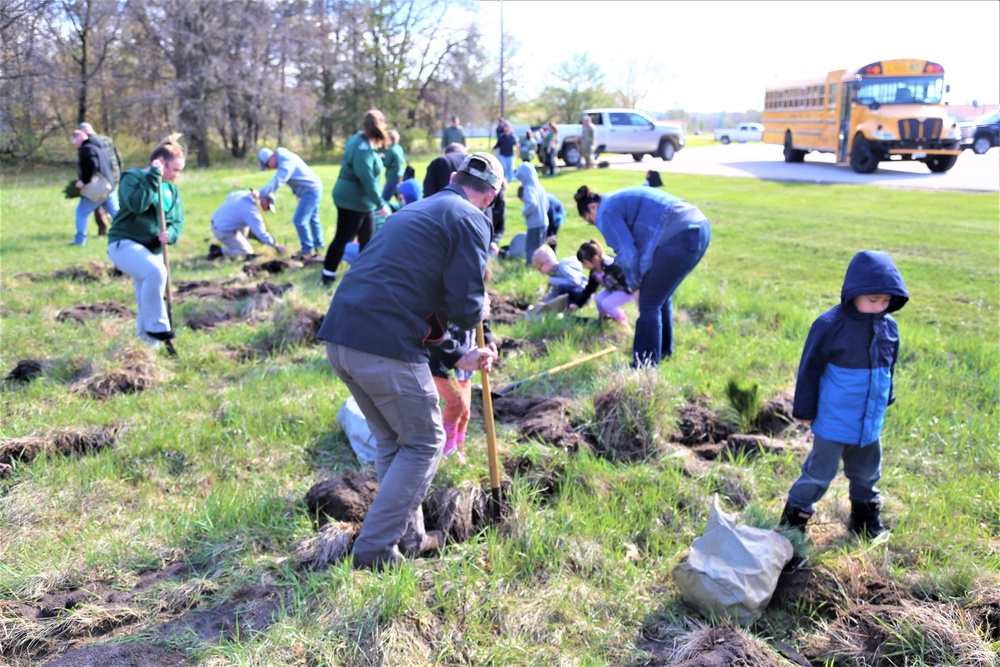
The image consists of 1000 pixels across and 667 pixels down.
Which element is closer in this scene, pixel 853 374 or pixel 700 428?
pixel 853 374

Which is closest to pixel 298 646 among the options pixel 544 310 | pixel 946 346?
pixel 544 310

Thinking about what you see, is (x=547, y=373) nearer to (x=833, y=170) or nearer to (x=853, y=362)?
(x=853, y=362)

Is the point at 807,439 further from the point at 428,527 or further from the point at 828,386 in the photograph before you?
the point at 428,527

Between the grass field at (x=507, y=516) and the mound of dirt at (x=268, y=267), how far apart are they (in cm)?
231

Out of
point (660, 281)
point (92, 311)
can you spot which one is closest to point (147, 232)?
point (92, 311)

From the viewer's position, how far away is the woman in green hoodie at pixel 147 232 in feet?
20.6


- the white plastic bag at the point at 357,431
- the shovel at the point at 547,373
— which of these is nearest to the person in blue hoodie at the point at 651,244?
the shovel at the point at 547,373

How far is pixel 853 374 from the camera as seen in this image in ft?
11.7

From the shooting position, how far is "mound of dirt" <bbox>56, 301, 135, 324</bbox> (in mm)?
7582

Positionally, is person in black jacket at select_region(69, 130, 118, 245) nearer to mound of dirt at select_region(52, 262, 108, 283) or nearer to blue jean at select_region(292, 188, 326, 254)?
mound of dirt at select_region(52, 262, 108, 283)

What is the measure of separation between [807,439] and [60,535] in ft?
14.4

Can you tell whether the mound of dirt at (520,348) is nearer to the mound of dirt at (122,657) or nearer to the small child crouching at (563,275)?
the small child crouching at (563,275)

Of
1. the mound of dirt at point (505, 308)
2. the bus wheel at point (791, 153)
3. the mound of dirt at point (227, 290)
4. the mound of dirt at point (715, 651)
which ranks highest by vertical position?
the bus wheel at point (791, 153)

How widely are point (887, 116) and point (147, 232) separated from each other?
18675 millimetres
